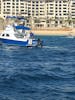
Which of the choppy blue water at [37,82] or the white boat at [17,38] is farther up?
the white boat at [17,38]

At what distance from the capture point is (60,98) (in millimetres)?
27438

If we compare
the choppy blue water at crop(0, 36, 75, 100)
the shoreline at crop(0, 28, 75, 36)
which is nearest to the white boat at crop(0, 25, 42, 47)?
the choppy blue water at crop(0, 36, 75, 100)

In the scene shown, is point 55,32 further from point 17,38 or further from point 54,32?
point 17,38

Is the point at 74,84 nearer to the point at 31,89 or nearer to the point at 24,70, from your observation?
the point at 31,89

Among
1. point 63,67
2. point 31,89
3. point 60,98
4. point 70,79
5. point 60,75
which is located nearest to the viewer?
point 60,98

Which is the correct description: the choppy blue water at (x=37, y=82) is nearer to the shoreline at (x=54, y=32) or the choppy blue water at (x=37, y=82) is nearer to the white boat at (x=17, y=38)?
the white boat at (x=17, y=38)

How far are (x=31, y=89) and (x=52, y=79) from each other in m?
4.72

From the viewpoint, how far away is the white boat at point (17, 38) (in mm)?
74625

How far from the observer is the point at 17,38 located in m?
75.4

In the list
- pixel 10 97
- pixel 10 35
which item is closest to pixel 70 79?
pixel 10 97

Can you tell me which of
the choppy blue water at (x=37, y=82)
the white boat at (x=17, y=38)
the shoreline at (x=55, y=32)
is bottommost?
the shoreline at (x=55, y=32)

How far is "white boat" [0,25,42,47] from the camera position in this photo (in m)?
74.6

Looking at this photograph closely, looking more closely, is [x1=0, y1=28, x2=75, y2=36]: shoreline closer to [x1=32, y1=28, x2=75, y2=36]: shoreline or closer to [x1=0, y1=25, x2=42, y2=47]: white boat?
[x1=32, y1=28, x2=75, y2=36]: shoreline

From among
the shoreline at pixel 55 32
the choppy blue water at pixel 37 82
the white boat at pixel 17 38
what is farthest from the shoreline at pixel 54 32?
the choppy blue water at pixel 37 82
